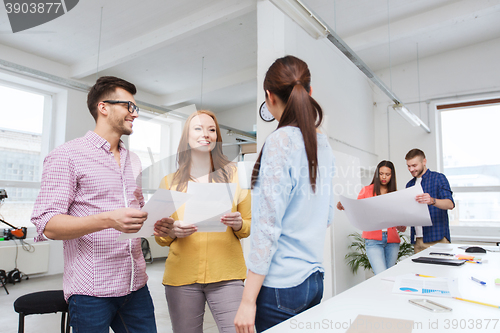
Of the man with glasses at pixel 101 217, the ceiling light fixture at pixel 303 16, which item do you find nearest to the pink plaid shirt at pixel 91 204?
the man with glasses at pixel 101 217

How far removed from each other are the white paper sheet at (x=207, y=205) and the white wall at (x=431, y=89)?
200 inches

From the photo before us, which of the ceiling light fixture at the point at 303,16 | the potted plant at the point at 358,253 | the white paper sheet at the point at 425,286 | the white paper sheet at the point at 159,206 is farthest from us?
the potted plant at the point at 358,253

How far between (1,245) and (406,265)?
544 centimetres

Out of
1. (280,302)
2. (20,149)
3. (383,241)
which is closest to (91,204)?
(280,302)

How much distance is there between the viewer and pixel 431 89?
5559 millimetres

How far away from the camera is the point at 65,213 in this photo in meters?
1.02

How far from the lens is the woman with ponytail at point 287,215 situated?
32.0 inches

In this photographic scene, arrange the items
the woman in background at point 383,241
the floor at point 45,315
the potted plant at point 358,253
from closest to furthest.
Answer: the floor at point 45,315 → the woman in background at point 383,241 → the potted plant at point 358,253

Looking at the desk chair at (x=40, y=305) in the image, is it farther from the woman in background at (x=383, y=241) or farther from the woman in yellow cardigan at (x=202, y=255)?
the woman in background at (x=383, y=241)

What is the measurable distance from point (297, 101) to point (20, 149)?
573 cm

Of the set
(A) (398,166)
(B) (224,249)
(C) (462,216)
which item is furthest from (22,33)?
(C) (462,216)

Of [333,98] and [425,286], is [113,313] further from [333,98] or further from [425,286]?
[333,98]

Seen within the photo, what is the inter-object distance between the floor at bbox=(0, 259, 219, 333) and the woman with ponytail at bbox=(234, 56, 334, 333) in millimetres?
2239

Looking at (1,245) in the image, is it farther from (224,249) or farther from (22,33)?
(224,249)
